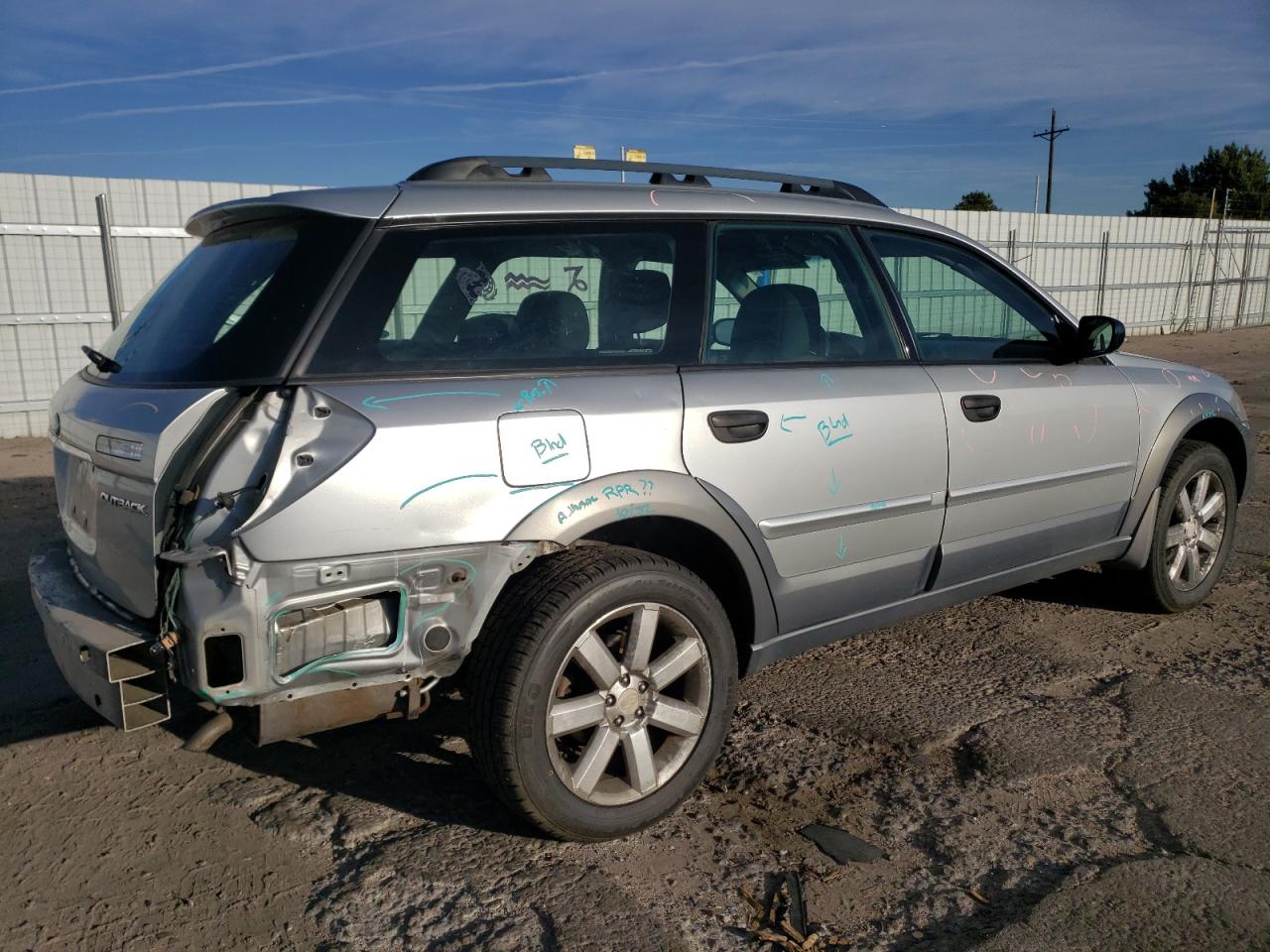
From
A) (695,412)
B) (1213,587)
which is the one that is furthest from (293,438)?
(1213,587)

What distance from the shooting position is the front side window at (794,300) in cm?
314

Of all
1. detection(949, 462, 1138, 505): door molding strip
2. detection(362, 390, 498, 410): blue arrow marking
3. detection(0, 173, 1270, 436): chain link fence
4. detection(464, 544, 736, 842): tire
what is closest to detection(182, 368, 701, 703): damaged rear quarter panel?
detection(362, 390, 498, 410): blue arrow marking

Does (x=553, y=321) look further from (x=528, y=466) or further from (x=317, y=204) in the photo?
(x=317, y=204)

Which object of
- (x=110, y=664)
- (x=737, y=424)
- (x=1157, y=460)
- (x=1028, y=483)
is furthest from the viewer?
(x=1157, y=460)

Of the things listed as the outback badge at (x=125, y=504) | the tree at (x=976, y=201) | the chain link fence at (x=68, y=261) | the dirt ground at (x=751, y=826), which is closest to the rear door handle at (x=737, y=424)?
the dirt ground at (x=751, y=826)

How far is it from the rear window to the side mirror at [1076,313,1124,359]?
2750 mm

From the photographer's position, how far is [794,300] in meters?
3.35

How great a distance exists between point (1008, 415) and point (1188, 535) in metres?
1.52

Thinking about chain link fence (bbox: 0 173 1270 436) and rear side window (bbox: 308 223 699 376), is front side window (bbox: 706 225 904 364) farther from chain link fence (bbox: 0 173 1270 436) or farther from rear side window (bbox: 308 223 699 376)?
chain link fence (bbox: 0 173 1270 436)

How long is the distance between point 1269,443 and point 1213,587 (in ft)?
15.5

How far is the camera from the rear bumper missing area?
234 centimetres

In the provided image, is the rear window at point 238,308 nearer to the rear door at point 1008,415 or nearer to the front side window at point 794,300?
the front side window at point 794,300

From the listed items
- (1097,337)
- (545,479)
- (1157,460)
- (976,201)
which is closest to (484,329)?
(545,479)

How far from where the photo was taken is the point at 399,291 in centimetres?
257
